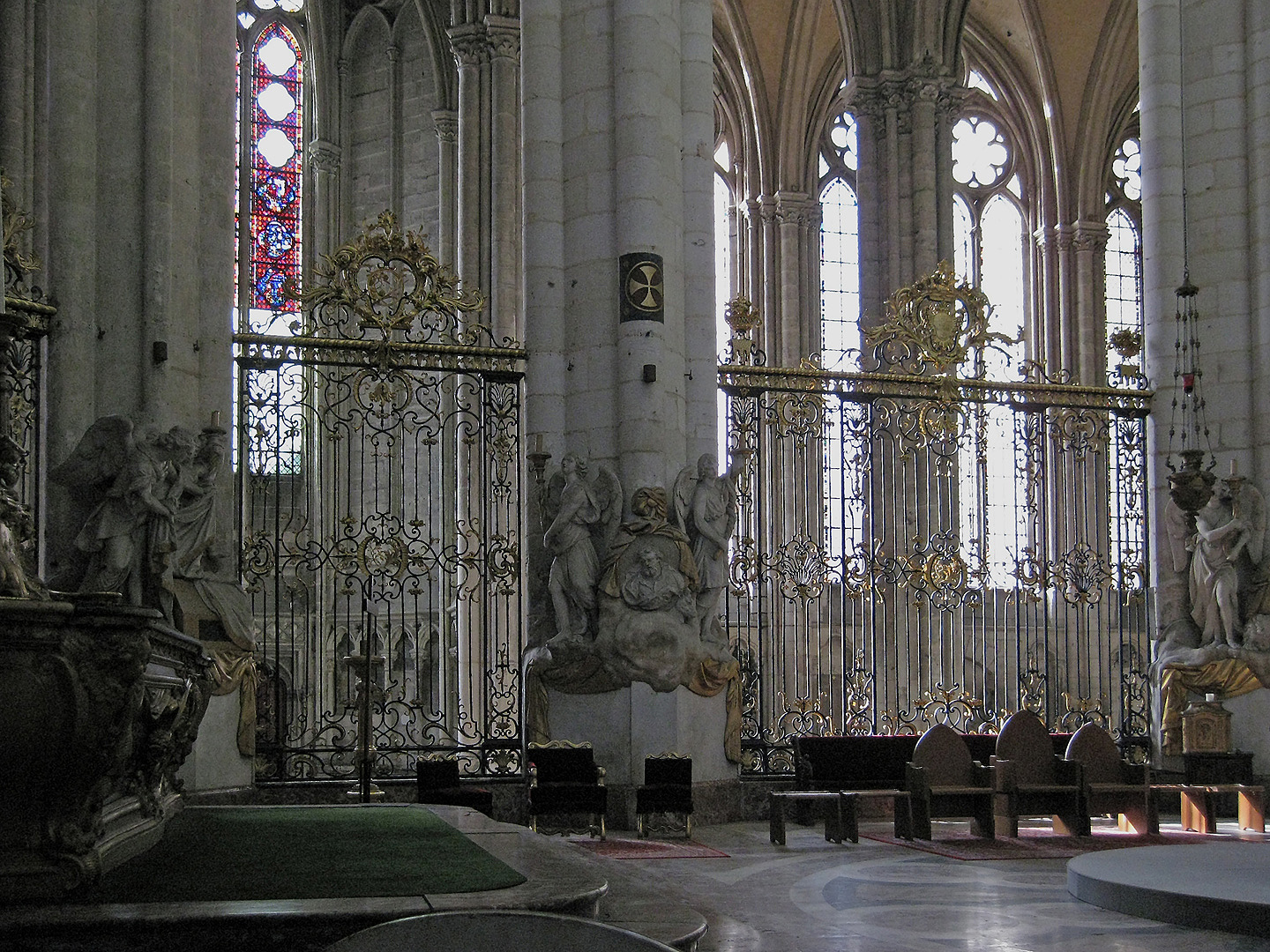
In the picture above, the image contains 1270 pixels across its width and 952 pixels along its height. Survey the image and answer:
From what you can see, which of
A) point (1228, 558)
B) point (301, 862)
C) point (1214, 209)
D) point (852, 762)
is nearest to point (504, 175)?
point (1214, 209)

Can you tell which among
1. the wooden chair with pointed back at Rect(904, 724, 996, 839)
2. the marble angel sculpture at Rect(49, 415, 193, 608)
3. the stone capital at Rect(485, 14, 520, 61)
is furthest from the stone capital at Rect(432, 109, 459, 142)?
the wooden chair with pointed back at Rect(904, 724, 996, 839)

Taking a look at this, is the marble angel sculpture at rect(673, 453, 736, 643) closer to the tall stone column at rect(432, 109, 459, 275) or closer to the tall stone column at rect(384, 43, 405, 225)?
the tall stone column at rect(432, 109, 459, 275)

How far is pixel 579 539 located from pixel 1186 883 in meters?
5.78

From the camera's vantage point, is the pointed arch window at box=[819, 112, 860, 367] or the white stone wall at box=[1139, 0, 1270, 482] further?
the pointed arch window at box=[819, 112, 860, 367]

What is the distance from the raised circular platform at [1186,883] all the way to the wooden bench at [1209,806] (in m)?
2.83

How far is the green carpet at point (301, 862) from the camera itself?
5156mm

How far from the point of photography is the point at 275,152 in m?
25.2

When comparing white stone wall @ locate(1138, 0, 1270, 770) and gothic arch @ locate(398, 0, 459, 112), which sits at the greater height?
gothic arch @ locate(398, 0, 459, 112)

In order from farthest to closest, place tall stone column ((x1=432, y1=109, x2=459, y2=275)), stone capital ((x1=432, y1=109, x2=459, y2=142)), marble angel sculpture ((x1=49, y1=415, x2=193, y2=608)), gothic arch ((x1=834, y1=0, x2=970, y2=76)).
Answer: stone capital ((x1=432, y1=109, x2=459, y2=142))
tall stone column ((x1=432, y1=109, x2=459, y2=275))
gothic arch ((x1=834, y1=0, x2=970, y2=76))
marble angel sculpture ((x1=49, y1=415, x2=193, y2=608))

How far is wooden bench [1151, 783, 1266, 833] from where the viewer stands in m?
12.2

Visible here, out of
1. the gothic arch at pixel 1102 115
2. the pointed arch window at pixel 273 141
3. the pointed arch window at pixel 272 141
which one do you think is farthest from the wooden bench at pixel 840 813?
the gothic arch at pixel 1102 115

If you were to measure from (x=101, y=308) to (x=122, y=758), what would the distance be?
7580mm

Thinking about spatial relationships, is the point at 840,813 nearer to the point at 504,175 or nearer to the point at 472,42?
the point at 504,175

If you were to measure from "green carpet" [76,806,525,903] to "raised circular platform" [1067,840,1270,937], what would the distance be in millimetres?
3368
